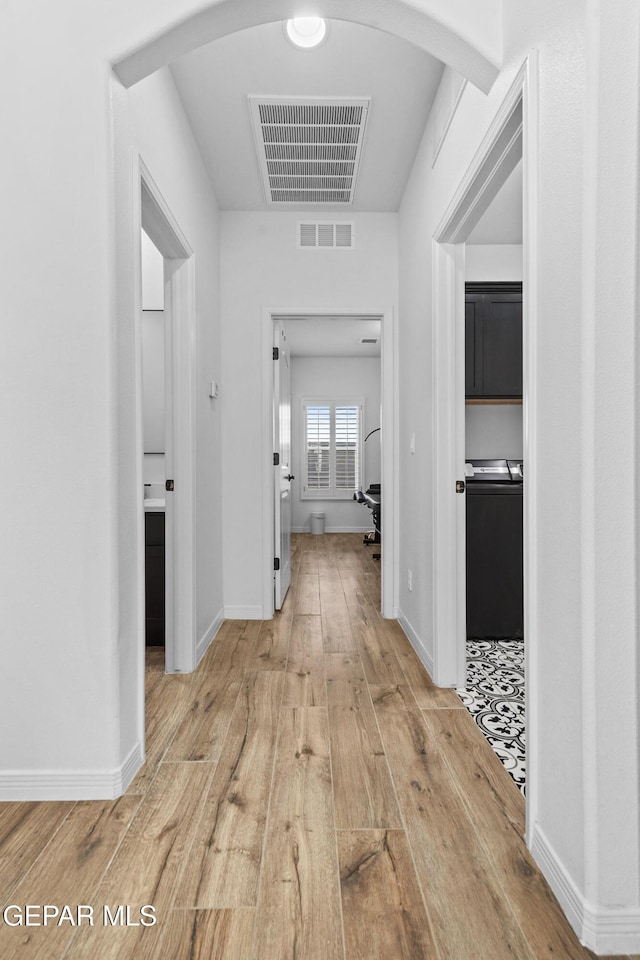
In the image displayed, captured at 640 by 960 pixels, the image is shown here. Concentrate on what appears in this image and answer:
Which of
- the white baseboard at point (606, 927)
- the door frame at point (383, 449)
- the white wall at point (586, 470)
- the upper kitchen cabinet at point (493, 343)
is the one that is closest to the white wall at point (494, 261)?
the upper kitchen cabinet at point (493, 343)

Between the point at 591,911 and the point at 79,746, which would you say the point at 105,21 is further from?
the point at 591,911

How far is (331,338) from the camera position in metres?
7.39

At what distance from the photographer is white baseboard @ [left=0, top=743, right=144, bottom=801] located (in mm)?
1762

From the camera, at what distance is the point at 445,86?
8.26 ft

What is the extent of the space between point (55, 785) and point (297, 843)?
2.49ft


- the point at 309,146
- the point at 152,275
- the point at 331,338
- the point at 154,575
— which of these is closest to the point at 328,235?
the point at 309,146

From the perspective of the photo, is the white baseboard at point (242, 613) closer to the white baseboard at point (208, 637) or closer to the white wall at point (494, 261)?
the white baseboard at point (208, 637)

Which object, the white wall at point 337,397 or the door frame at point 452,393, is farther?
the white wall at point 337,397

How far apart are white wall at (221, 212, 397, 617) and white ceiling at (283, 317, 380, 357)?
8.61ft

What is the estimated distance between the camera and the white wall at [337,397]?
8.67 meters

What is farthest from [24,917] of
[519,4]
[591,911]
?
[519,4]

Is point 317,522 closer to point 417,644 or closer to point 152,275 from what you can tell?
point 152,275

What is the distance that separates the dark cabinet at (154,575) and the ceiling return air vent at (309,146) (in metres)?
2.03

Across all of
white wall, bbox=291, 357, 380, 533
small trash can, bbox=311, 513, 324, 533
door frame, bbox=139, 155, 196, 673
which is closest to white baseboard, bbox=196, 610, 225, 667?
door frame, bbox=139, 155, 196, 673
